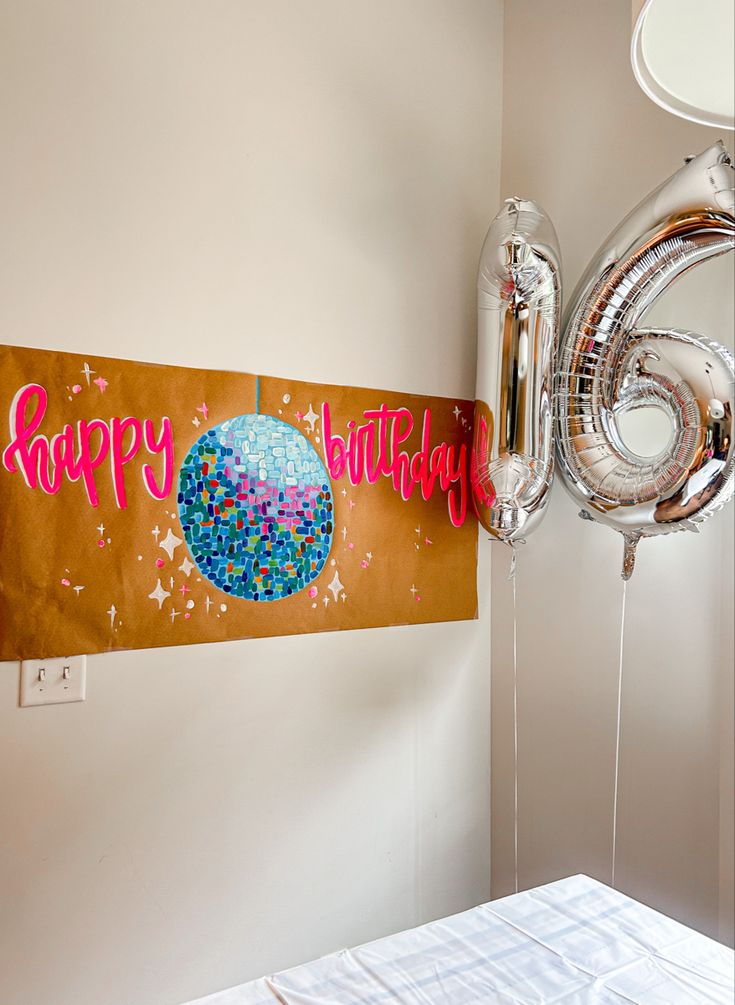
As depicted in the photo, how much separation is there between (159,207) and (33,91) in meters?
0.29

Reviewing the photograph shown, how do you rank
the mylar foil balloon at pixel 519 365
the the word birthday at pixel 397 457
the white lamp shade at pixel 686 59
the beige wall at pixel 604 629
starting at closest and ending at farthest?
the white lamp shade at pixel 686 59, the beige wall at pixel 604 629, the mylar foil balloon at pixel 519 365, the the word birthday at pixel 397 457

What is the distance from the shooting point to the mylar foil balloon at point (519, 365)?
168 cm

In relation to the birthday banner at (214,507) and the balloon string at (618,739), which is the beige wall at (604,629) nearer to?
the balloon string at (618,739)

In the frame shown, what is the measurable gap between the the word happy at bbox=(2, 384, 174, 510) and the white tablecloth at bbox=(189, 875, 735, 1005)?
2.92 feet

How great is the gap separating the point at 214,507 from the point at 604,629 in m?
0.92

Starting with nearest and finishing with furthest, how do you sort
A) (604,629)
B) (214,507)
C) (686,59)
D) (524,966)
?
(686,59)
(524,966)
(214,507)
(604,629)

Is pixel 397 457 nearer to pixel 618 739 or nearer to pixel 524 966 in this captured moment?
pixel 618 739

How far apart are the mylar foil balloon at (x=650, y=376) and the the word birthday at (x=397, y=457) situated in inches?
15.2

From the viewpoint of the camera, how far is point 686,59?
0.69 m

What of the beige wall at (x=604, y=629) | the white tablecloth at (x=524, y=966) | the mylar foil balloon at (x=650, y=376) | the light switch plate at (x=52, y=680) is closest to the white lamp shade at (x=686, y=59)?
the mylar foil balloon at (x=650, y=376)

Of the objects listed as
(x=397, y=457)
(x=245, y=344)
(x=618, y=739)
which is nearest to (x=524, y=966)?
(x=618, y=739)

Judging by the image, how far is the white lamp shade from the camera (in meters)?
0.68

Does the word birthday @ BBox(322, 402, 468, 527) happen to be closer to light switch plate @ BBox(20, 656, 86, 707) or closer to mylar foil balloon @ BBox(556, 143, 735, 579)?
mylar foil balloon @ BBox(556, 143, 735, 579)

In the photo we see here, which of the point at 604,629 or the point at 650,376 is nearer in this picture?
the point at 650,376
